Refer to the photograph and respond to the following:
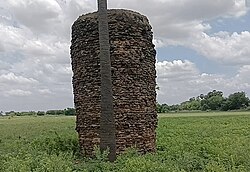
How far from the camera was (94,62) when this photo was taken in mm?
15047

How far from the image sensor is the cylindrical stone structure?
48.4ft

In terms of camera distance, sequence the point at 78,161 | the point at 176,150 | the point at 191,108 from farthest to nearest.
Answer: the point at 191,108 → the point at 176,150 → the point at 78,161

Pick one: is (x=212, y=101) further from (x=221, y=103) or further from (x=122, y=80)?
(x=122, y=80)

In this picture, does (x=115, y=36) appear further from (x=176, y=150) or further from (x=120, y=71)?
(x=176, y=150)

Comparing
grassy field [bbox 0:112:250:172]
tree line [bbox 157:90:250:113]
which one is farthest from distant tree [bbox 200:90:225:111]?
grassy field [bbox 0:112:250:172]

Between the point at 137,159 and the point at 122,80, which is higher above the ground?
the point at 122,80

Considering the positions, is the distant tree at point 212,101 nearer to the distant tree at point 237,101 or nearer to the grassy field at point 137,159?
the distant tree at point 237,101

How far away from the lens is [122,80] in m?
14.8

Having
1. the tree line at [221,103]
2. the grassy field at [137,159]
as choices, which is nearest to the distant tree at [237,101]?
the tree line at [221,103]

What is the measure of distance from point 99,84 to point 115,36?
1.62 m

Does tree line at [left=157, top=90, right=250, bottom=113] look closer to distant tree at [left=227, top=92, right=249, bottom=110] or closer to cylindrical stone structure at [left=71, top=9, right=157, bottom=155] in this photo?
distant tree at [left=227, top=92, right=249, bottom=110]

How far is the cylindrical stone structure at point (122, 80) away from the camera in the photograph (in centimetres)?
1476

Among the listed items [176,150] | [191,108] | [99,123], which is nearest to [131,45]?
[99,123]

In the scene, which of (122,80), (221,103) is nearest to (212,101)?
(221,103)
